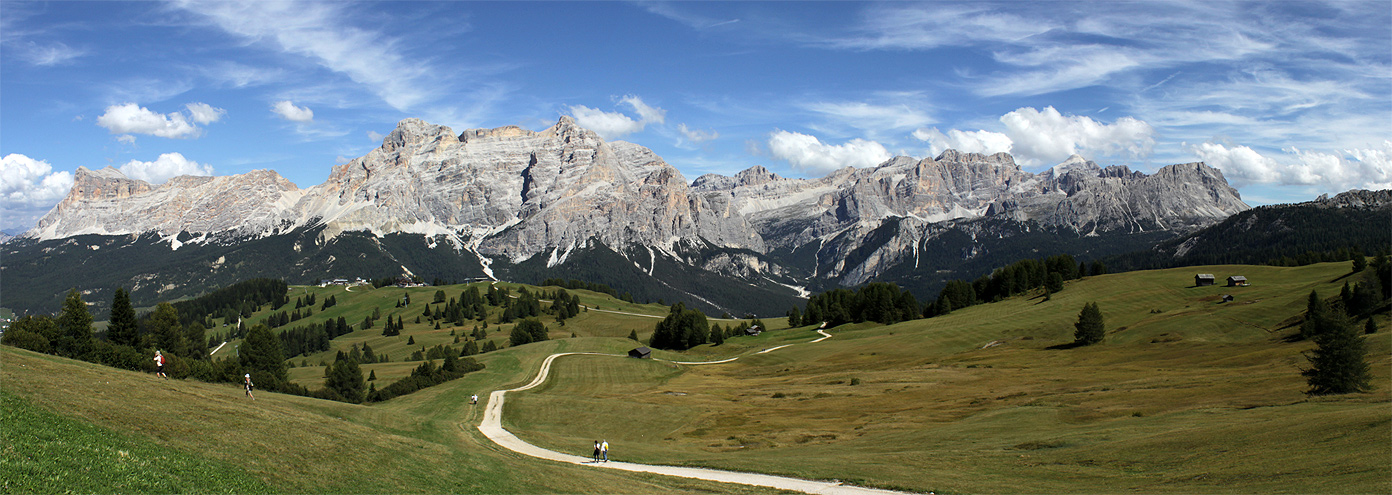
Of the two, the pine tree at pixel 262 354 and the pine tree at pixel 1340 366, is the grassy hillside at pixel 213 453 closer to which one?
the pine tree at pixel 1340 366

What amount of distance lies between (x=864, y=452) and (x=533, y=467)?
24.2 m

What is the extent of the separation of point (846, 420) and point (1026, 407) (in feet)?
52.5

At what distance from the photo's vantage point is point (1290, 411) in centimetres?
4609

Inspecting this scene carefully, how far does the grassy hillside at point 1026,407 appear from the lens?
36.4m

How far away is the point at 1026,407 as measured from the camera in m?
64.6

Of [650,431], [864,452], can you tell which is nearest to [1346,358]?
[864,452]

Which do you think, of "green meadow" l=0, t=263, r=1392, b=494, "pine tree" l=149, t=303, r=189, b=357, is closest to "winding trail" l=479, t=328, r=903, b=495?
"green meadow" l=0, t=263, r=1392, b=494

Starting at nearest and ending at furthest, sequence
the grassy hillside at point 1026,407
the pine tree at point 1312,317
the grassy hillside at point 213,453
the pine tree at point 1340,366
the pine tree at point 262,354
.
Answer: the grassy hillside at point 213,453 < the grassy hillside at point 1026,407 < the pine tree at point 1340,366 < the pine tree at point 1312,317 < the pine tree at point 262,354

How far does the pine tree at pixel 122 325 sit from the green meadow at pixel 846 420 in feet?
101

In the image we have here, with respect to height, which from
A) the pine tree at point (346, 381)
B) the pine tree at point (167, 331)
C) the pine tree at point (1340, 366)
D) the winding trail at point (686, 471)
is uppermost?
the pine tree at point (167, 331)

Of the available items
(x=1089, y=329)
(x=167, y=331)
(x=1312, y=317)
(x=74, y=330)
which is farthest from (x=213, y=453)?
(x=1089, y=329)

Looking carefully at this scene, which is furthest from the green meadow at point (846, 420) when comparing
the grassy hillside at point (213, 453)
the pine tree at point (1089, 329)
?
the pine tree at point (1089, 329)

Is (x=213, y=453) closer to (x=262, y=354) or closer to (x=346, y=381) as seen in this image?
(x=346, y=381)

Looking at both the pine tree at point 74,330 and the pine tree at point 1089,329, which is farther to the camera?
the pine tree at point 1089,329
